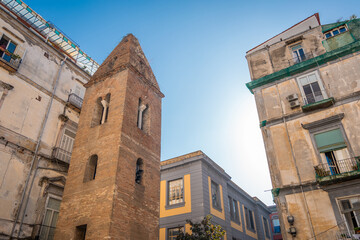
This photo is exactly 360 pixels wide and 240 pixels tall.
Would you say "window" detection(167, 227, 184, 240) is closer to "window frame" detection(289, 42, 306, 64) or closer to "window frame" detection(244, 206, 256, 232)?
"window frame" detection(244, 206, 256, 232)

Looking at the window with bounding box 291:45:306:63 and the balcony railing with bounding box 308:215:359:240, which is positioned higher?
the window with bounding box 291:45:306:63

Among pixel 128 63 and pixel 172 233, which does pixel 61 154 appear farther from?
pixel 172 233

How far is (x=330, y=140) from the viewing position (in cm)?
1373

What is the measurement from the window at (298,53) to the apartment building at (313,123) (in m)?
0.06

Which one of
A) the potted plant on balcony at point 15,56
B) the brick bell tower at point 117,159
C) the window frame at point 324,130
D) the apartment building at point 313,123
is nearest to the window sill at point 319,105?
the apartment building at point 313,123

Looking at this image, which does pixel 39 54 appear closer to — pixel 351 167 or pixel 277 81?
pixel 277 81

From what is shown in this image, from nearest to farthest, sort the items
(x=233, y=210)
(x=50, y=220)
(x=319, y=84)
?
(x=50, y=220), (x=319, y=84), (x=233, y=210)

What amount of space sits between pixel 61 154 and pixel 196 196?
976 centimetres

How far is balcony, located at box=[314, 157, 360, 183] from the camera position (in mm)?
12320

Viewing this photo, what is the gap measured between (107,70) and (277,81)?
10795 millimetres

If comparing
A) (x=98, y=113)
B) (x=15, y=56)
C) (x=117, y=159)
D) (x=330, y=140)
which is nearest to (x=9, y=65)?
(x=15, y=56)

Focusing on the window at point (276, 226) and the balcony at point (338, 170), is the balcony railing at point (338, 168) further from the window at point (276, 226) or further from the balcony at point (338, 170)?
the window at point (276, 226)

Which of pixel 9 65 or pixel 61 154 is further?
pixel 61 154

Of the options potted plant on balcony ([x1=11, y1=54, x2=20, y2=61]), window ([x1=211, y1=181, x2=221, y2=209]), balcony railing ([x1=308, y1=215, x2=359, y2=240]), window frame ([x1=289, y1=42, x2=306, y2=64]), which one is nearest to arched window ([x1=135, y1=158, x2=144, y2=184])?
balcony railing ([x1=308, y1=215, x2=359, y2=240])
